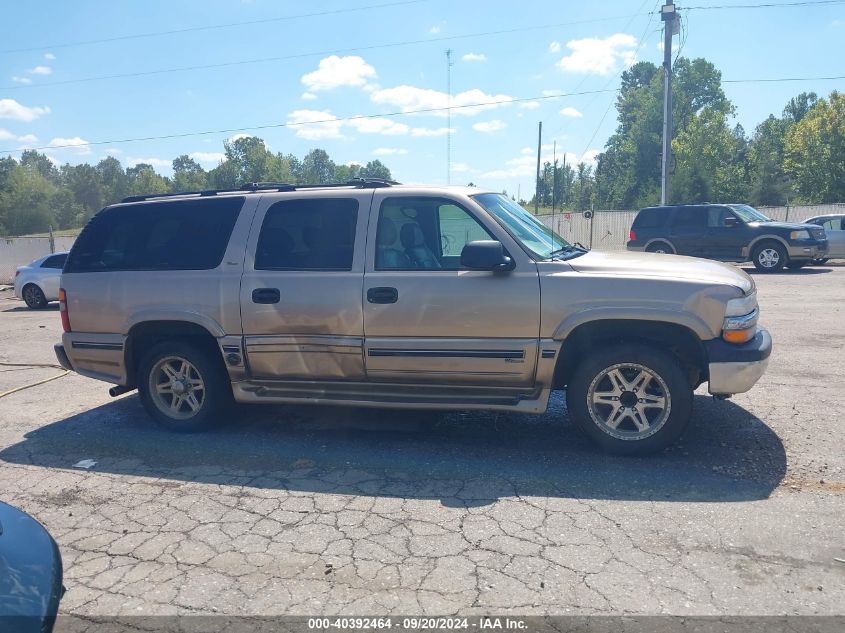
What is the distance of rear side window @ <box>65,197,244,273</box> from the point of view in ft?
17.7

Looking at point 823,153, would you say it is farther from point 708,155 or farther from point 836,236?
point 836,236

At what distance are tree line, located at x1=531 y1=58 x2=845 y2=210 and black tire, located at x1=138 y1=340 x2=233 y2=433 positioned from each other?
34.2m

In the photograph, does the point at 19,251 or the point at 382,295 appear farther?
the point at 19,251

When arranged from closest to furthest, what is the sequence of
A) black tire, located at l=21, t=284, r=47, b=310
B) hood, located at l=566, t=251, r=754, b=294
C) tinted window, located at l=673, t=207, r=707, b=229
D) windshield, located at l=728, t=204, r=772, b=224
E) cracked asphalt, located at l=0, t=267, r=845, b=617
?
cracked asphalt, located at l=0, t=267, r=845, b=617 → hood, located at l=566, t=251, r=754, b=294 → black tire, located at l=21, t=284, r=47, b=310 → windshield, located at l=728, t=204, r=772, b=224 → tinted window, located at l=673, t=207, r=707, b=229

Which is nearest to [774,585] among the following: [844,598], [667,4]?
[844,598]

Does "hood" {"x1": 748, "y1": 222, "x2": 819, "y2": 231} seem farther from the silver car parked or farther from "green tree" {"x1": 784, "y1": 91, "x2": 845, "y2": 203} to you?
"green tree" {"x1": 784, "y1": 91, "x2": 845, "y2": 203}

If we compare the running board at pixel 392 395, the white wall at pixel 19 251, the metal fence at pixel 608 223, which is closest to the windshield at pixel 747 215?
the metal fence at pixel 608 223

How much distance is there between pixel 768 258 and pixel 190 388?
53.6ft

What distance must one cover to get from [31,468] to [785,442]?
563 centimetres

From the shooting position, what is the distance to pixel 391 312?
15.9 ft

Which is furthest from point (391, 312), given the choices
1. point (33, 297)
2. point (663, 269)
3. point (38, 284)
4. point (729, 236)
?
point (729, 236)

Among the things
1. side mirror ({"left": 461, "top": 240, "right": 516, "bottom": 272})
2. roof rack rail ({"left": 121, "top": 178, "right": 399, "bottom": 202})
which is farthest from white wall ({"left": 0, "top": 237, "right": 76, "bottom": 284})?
side mirror ({"left": 461, "top": 240, "right": 516, "bottom": 272})

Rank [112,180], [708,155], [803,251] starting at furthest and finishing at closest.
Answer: [112,180] < [708,155] < [803,251]

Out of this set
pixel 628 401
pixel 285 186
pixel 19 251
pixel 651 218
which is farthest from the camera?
pixel 19 251
